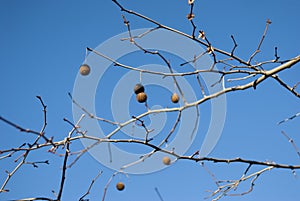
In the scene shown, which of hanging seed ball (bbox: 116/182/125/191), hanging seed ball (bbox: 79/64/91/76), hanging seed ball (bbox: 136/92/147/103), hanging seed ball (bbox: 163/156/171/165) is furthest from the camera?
hanging seed ball (bbox: 116/182/125/191)

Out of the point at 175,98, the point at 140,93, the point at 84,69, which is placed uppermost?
the point at 84,69

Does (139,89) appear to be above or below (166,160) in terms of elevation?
above

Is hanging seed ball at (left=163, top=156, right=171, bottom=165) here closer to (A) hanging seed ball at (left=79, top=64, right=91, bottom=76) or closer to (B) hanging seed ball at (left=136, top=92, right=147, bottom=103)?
(B) hanging seed ball at (left=136, top=92, right=147, bottom=103)

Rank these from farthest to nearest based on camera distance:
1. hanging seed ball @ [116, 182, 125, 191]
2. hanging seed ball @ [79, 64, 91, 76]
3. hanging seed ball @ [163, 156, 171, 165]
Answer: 1. hanging seed ball @ [116, 182, 125, 191]
2. hanging seed ball @ [79, 64, 91, 76]
3. hanging seed ball @ [163, 156, 171, 165]

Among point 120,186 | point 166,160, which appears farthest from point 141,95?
point 120,186

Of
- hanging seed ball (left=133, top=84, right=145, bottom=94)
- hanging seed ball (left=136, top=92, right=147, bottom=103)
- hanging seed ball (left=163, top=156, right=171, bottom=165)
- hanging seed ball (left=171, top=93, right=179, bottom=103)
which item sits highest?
hanging seed ball (left=133, top=84, right=145, bottom=94)

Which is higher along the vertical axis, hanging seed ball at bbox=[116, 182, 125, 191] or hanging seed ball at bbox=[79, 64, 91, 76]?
hanging seed ball at bbox=[79, 64, 91, 76]

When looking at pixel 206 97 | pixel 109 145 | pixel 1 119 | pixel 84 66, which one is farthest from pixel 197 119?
pixel 1 119

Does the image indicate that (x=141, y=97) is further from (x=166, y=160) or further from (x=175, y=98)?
(x=166, y=160)

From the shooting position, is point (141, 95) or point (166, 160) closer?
point (141, 95)

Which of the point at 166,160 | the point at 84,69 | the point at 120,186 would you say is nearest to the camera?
the point at 166,160

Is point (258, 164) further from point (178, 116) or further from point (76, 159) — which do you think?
point (76, 159)

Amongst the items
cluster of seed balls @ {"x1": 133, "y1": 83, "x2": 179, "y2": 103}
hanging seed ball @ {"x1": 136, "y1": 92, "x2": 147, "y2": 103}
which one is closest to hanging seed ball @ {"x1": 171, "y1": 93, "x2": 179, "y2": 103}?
cluster of seed balls @ {"x1": 133, "y1": 83, "x2": 179, "y2": 103}

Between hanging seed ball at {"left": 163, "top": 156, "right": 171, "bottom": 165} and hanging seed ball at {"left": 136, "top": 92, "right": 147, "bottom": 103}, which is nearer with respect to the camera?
hanging seed ball at {"left": 136, "top": 92, "right": 147, "bottom": 103}
